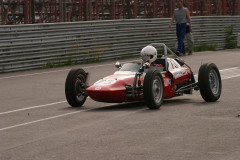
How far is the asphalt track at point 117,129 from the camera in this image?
7.80 m

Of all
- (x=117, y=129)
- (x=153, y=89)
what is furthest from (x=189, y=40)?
(x=117, y=129)

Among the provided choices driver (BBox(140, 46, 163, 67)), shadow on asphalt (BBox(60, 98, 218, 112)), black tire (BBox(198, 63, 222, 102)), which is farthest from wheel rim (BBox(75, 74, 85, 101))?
black tire (BBox(198, 63, 222, 102))

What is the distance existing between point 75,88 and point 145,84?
1.45 meters

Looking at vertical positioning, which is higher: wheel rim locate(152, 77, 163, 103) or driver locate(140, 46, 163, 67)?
driver locate(140, 46, 163, 67)

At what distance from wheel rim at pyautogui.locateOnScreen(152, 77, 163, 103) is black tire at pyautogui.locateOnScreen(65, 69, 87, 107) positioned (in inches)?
52.2

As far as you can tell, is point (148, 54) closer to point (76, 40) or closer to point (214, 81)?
point (214, 81)

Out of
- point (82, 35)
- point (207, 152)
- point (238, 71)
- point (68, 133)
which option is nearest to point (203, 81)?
point (68, 133)

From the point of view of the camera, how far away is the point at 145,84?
11172mm

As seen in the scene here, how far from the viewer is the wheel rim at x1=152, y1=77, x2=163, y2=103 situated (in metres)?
11.5

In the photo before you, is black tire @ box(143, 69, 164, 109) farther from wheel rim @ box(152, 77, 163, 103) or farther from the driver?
the driver

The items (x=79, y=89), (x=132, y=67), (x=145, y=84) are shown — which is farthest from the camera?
(x=132, y=67)

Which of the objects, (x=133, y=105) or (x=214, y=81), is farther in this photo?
(x=214, y=81)

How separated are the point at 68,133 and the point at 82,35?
45.1ft

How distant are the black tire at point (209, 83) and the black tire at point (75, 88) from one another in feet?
6.78
